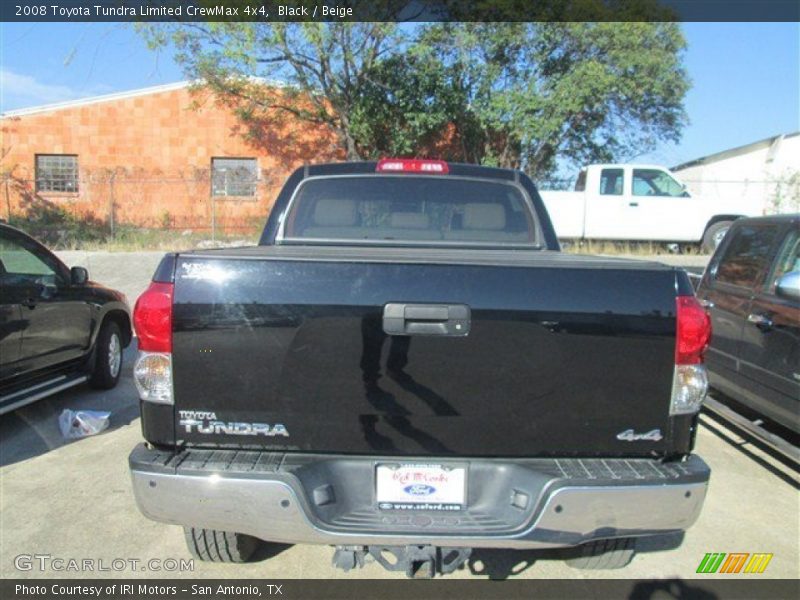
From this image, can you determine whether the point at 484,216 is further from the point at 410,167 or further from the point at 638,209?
the point at 638,209

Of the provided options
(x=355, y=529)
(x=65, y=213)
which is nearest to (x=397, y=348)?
(x=355, y=529)

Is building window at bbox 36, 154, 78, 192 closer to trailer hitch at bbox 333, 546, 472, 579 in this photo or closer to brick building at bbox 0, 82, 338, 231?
brick building at bbox 0, 82, 338, 231

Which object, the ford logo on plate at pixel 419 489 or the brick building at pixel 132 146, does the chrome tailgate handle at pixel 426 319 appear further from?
the brick building at pixel 132 146

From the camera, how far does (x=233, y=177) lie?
2180 cm

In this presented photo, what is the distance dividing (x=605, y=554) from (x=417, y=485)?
1.31 m

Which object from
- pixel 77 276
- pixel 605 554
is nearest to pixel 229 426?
pixel 605 554

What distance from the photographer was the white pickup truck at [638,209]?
50.0ft

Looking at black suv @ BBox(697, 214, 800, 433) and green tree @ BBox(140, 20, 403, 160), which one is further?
green tree @ BBox(140, 20, 403, 160)

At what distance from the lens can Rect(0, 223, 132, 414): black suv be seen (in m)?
5.07

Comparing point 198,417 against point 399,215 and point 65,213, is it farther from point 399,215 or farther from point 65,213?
point 65,213

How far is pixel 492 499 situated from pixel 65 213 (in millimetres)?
23249

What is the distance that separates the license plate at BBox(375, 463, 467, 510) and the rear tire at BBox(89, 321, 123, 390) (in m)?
4.82

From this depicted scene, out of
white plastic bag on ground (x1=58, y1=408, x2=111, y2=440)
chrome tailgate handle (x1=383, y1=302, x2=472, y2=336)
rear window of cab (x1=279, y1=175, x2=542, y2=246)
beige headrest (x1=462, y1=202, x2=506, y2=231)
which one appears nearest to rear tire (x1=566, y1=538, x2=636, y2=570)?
chrome tailgate handle (x1=383, y1=302, x2=472, y2=336)

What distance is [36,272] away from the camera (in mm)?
5953
